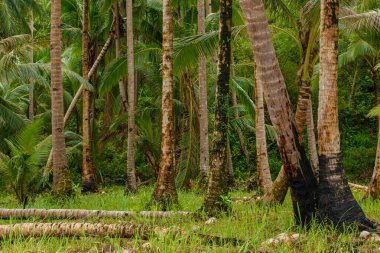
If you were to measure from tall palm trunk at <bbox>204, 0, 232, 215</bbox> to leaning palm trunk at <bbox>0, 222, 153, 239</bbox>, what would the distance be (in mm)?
2018

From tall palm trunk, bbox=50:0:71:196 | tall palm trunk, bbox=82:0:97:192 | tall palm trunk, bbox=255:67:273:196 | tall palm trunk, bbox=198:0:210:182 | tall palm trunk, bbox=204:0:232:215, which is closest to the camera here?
tall palm trunk, bbox=204:0:232:215

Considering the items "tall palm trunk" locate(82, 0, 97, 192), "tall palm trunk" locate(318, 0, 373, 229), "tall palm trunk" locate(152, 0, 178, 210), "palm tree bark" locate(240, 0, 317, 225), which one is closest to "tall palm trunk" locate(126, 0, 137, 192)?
"tall palm trunk" locate(82, 0, 97, 192)

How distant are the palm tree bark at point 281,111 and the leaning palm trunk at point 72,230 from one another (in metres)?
2.07

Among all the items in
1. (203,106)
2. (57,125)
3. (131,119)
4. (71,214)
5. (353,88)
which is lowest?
(71,214)

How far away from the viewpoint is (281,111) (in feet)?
21.7

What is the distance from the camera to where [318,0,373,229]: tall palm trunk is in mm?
6395

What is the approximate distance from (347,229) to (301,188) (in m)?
0.76

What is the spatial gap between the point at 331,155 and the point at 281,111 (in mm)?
811

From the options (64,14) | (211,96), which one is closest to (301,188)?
(211,96)

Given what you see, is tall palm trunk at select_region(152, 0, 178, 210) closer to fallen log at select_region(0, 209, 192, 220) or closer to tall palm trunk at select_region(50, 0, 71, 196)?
fallen log at select_region(0, 209, 192, 220)

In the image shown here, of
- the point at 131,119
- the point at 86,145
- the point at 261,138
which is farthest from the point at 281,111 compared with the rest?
the point at 86,145

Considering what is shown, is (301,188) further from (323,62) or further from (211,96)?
(211,96)

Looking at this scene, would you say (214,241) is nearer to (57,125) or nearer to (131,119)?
(57,125)

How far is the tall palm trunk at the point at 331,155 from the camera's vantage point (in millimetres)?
6395
